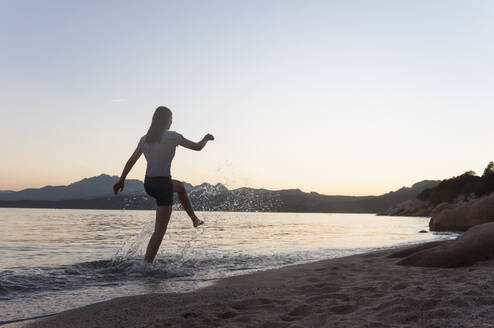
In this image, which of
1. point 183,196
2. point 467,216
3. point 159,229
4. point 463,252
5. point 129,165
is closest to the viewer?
point 463,252

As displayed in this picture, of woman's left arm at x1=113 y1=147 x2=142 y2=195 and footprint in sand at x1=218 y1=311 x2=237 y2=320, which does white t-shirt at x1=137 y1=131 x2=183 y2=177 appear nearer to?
woman's left arm at x1=113 y1=147 x2=142 y2=195

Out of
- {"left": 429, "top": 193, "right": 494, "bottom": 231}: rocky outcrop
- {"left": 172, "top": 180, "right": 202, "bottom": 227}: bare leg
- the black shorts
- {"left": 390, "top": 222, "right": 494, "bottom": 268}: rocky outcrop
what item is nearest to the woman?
the black shorts

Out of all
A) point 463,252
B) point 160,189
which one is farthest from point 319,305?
point 160,189

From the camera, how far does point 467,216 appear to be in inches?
885

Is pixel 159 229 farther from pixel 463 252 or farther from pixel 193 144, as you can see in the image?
pixel 463 252

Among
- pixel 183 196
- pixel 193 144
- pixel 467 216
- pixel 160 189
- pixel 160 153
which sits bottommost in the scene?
pixel 467 216

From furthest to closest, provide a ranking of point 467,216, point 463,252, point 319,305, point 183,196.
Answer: point 467,216, point 183,196, point 463,252, point 319,305

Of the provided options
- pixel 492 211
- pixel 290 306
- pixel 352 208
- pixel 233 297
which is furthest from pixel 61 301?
pixel 352 208

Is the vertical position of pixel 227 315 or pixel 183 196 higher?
pixel 183 196

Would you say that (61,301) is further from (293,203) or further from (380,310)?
(293,203)

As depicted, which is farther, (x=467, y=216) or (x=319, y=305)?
(x=467, y=216)

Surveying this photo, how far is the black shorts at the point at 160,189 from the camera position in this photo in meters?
6.30

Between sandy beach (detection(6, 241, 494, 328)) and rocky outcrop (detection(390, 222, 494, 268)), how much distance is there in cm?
61

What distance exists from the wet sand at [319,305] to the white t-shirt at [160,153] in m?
2.24
